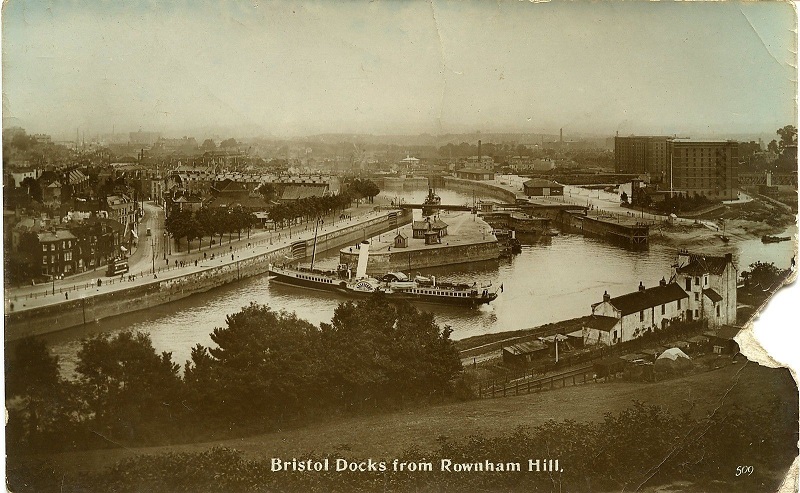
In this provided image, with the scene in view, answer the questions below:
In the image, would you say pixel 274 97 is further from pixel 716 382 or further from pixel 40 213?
pixel 716 382

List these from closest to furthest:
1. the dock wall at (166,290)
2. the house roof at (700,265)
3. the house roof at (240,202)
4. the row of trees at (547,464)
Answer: the row of trees at (547,464)
the dock wall at (166,290)
the house roof at (700,265)
the house roof at (240,202)

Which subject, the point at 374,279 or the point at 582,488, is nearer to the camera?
the point at 582,488

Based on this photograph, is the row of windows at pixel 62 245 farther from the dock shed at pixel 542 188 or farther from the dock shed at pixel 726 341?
the dock shed at pixel 726 341

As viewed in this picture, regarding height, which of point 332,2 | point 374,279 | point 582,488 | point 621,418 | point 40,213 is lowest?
point 582,488

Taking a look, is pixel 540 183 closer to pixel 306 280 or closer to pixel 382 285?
pixel 382 285

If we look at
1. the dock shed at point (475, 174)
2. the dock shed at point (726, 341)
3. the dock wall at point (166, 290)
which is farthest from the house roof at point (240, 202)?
the dock shed at point (726, 341)

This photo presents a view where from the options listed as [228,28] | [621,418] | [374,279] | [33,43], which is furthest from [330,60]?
[621,418]

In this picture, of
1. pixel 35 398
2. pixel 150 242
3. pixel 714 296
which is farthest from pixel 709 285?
pixel 35 398

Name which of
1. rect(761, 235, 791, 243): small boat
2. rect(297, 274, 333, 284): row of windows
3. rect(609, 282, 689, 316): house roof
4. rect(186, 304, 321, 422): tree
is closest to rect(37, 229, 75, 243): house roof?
rect(186, 304, 321, 422): tree
